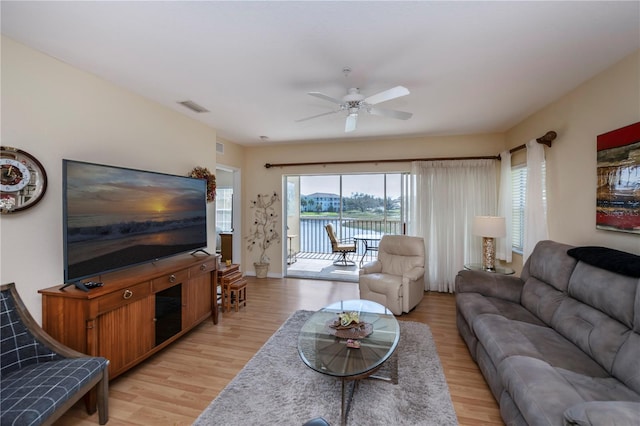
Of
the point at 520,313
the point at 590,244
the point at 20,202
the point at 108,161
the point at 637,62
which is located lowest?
the point at 520,313

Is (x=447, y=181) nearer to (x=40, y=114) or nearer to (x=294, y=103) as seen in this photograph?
(x=294, y=103)

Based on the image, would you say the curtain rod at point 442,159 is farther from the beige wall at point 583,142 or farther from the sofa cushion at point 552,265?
the sofa cushion at point 552,265

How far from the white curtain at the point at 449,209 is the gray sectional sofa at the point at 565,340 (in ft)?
5.95

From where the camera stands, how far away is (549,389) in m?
1.38

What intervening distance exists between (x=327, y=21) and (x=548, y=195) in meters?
3.05

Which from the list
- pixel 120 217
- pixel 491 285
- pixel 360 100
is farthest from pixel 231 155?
pixel 491 285

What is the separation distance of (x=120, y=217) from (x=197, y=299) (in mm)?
1216

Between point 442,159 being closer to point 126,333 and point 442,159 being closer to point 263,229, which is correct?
point 263,229

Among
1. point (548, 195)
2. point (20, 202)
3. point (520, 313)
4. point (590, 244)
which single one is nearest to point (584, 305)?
point (520, 313)

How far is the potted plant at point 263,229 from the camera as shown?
17.8 feet

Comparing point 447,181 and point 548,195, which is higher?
point 447,181

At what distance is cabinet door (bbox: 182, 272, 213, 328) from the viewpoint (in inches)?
114

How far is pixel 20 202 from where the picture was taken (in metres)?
1.95

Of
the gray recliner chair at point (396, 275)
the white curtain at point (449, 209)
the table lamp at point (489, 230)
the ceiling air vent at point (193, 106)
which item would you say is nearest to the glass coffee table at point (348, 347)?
the gray recliner chair at point (396, 275)
